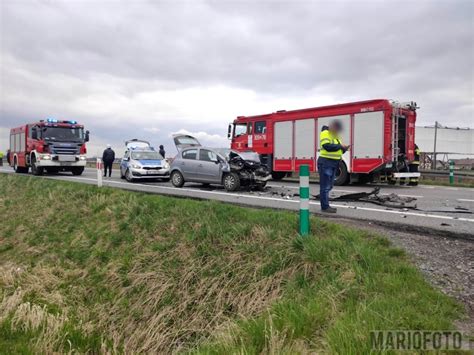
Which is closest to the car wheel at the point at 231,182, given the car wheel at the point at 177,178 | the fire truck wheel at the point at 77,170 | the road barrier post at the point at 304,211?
the car wheel at the point at 177,178

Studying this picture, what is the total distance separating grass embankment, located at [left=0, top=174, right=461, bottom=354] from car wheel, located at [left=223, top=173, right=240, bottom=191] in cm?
406

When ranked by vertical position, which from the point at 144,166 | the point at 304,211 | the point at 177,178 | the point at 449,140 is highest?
the point at 449,140

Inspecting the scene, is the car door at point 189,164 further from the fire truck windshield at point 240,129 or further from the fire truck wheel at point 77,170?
the fire truck wheel at point 77,170

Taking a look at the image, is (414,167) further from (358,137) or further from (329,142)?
(329,142)

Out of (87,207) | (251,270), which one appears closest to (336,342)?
(251,270)

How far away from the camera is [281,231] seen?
5047 millimetres

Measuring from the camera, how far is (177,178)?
45.6 feet

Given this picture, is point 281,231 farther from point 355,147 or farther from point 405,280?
point 355,147

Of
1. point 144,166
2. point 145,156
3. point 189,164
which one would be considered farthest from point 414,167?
point 145,156

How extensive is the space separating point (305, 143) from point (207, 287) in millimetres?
11901

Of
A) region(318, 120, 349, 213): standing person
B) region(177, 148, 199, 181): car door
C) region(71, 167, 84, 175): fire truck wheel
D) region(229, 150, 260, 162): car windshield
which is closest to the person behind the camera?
region(318, 120, 349, 213): standing person

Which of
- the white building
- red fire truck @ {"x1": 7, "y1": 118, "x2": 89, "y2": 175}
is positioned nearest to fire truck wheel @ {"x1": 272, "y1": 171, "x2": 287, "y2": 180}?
red fire truck @ {"x1": 7, "y1": 118, "x2": 89, "y2": 175}

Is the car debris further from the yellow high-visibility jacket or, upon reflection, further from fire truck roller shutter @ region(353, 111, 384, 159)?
fire truck roller shutter @ region(353, 111, 384, 159)

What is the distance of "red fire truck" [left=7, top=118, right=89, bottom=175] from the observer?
1908 cm
